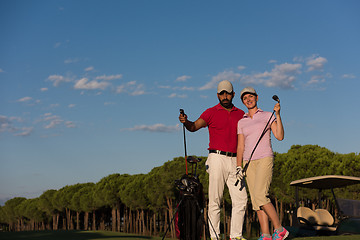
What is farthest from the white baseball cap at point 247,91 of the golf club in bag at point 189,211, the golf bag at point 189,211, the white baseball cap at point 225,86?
the golf bag at point 189,211

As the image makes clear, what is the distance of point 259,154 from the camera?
7336 mm

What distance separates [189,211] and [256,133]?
5.71ft

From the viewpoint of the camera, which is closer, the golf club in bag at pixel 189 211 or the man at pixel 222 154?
the golf club in bag at pixel 189 211

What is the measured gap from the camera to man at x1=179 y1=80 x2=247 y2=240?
309 inches

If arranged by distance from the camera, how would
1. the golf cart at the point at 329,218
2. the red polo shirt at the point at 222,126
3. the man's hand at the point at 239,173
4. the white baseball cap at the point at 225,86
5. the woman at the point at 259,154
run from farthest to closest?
the golf cart at the point at 329,218, the white baseball cap at the point at 225,86, the red polo shirt at the point at 222,126, the man's hand at the point at 239,173, the woman at the point at 259,154

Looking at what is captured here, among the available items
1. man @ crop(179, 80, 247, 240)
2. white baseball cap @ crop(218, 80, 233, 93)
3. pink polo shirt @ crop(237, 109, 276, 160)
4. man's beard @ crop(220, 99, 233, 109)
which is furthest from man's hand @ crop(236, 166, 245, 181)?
white baseball cap @ crop(218, 80, 233, 93)

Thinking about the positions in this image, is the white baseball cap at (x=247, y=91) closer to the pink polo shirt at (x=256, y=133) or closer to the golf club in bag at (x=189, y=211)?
the pink polo shirt at (x=256, y=133)

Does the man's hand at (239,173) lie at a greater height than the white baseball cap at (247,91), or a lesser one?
lesser

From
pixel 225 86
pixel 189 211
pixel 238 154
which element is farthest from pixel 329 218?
pixel 189 211

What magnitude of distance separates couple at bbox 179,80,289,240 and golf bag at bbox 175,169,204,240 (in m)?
0.57

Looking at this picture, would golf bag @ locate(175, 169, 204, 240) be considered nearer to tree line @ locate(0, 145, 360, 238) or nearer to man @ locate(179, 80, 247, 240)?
man @ locate(179, 80, 247, 240)

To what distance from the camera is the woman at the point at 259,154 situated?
23.6 feet

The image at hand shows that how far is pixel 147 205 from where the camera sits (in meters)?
56.6

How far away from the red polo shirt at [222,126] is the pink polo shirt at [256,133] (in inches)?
15.6
